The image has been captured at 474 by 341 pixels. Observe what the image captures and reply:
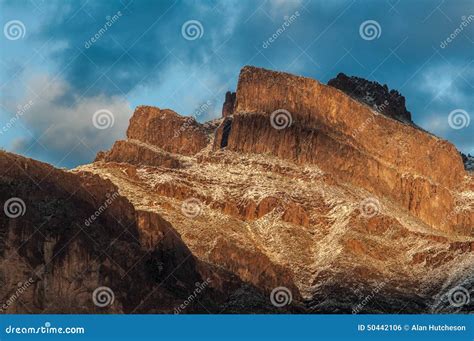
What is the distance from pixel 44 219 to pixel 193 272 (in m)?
30.4

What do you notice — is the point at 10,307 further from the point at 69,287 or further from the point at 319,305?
the point at 319,305

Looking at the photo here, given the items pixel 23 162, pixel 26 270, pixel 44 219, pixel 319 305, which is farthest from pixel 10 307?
pixel 319 305
